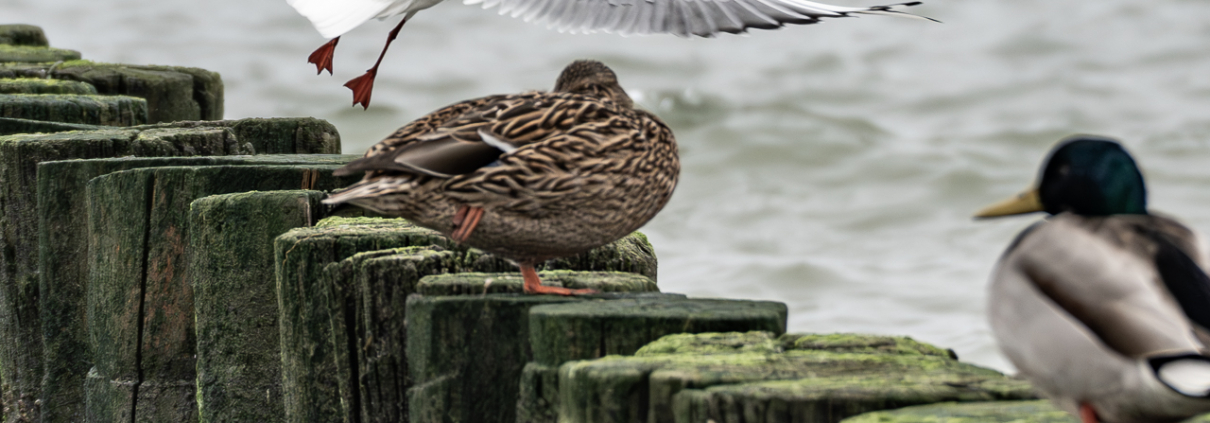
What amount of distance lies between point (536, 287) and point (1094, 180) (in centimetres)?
133

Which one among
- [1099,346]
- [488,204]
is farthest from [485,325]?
[1099,346]

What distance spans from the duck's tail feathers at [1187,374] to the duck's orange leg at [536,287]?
1.43 m

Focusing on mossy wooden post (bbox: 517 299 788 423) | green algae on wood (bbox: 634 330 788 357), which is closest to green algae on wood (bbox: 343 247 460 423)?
mossy wooden post (bbox: 517 299 788 423)

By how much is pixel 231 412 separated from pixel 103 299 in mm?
641

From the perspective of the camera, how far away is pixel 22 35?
10539 millimetres

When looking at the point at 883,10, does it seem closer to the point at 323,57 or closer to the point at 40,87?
the point at 323,57

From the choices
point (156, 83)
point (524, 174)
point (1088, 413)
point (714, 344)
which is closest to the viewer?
point (1088, 413)

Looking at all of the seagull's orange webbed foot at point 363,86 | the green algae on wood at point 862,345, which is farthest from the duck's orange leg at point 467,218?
the seagull's orange webbed foot at point 363,86

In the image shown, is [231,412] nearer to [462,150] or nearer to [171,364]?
[171,364]

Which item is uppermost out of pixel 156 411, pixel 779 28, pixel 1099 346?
pixel 779 28

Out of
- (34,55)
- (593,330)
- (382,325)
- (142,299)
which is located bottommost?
(142,299)

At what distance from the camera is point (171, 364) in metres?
4.11

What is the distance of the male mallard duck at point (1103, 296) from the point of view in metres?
1.77

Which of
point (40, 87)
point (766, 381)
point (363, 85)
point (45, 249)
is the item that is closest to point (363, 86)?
point (363, 85)
